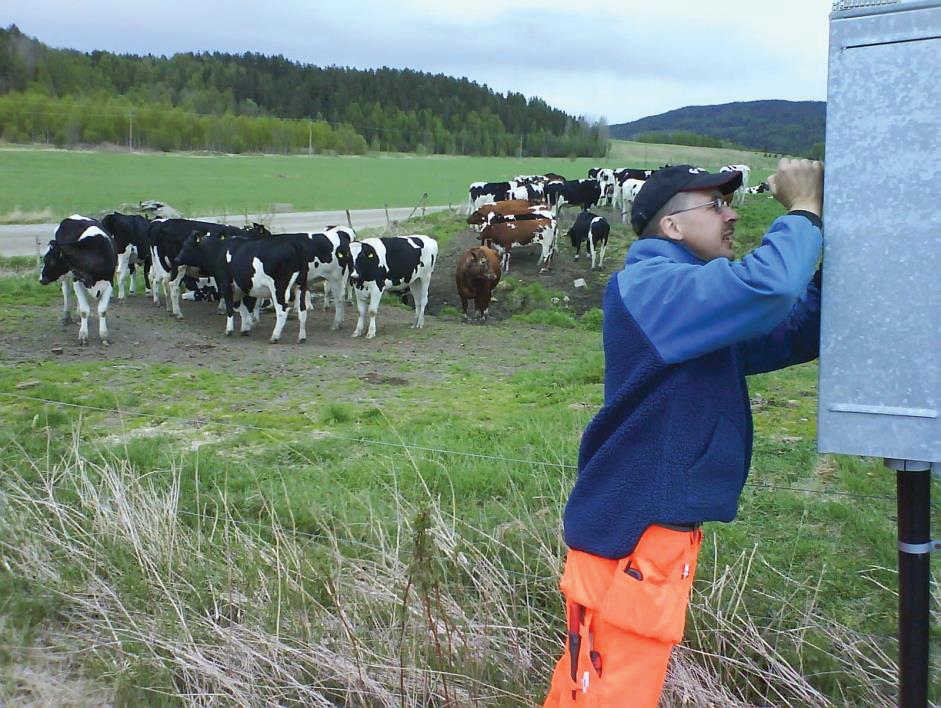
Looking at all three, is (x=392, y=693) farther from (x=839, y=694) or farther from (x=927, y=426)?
(x=927, y=426)

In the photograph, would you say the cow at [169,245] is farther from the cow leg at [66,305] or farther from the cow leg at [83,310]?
the cow leg at [83,310]

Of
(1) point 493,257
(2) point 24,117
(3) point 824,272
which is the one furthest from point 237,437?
(2) point 24,117

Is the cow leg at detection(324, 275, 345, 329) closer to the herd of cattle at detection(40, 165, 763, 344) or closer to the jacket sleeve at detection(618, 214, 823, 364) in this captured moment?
the herd of cattle at detection(40, 165, 763, 344)

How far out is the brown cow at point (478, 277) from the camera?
18172 mm

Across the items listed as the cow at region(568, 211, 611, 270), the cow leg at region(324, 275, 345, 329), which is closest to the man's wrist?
the cow leg at region(324, 275, 345, 329)

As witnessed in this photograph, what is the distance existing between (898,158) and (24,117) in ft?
259

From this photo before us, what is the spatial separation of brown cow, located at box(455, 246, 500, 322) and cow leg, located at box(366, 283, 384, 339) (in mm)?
2433

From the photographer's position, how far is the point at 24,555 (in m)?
4.81

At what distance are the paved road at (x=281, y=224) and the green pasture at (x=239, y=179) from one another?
1358 mm

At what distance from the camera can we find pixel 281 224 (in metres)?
33.9

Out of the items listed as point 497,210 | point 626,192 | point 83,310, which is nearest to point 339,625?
point 83,310

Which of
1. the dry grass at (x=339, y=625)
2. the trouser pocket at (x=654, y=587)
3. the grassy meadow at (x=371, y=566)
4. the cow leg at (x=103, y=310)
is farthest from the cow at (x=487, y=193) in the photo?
the trouser pocket at (x=654, y=587)

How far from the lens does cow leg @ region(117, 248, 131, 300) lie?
58.5ft

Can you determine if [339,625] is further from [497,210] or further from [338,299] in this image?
[497,210]
